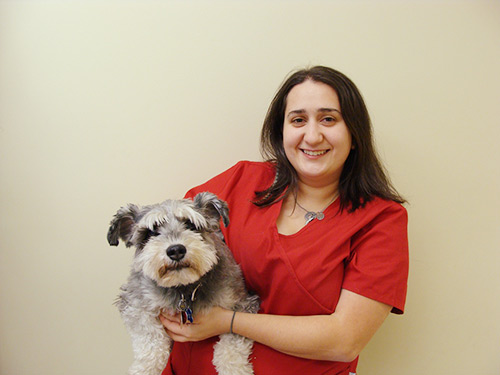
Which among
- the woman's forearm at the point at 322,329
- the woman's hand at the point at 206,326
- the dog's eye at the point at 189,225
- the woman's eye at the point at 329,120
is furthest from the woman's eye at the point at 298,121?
the woman's hand at the point at 206,326

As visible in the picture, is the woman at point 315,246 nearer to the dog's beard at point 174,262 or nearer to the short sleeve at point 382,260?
the short sleeve at point 382,260

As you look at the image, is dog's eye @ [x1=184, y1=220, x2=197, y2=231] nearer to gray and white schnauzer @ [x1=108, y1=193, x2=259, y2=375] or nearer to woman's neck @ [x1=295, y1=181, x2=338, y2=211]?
gray and white schnauzer @ [x1=108, y1=193, x2=259, y2=375]

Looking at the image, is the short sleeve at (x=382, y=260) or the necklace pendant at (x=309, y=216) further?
the necklace pendant at (x=309, y=216)

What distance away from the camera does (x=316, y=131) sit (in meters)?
1.63

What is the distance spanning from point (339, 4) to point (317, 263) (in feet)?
4.91

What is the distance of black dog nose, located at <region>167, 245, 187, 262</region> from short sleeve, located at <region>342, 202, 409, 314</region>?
747 mm

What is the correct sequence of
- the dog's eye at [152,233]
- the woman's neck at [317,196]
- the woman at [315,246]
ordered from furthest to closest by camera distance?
the woman's neck at [317,196] < the woman at [315,246] < the dog's eye at [152,233]

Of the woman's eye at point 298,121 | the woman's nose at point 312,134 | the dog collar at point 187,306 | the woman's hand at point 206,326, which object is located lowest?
the woman's hand at point 206,326

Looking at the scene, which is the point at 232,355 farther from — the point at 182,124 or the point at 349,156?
the point at 182,124

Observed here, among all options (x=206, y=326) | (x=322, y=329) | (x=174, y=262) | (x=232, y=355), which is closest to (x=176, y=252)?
(x=174, y=262)

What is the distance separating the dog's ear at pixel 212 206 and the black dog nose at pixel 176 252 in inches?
10.0

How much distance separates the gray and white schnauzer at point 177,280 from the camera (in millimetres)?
1363

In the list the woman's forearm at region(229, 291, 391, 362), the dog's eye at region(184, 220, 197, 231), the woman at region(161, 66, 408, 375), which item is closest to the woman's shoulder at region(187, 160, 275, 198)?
the woman at region(161, 66, 408, 375)
